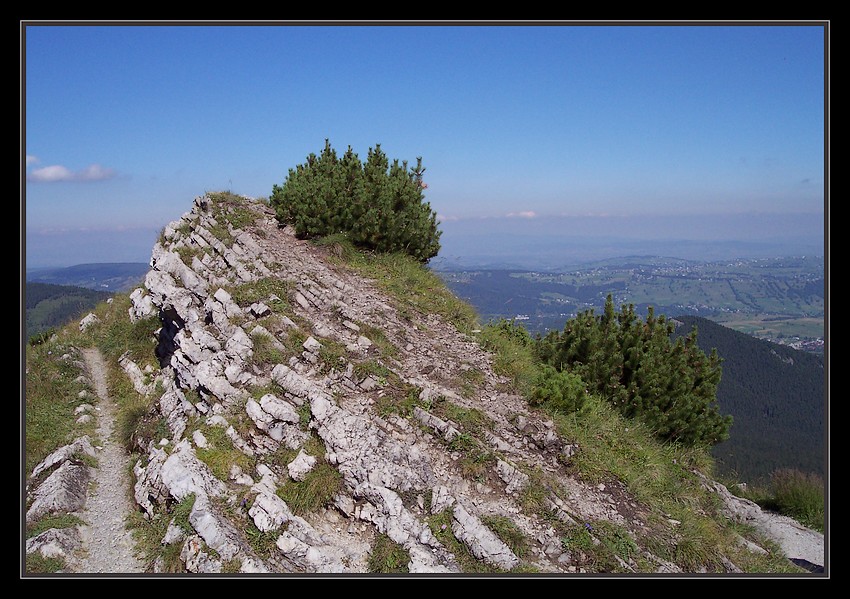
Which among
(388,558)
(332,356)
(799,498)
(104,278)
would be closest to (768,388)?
(799,498)

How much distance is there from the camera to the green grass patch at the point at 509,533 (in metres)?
8.20

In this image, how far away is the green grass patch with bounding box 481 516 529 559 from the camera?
26.9ft

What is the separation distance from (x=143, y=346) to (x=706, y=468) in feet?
60.4

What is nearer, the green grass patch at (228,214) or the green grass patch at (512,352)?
the green grass patch at (512,352)

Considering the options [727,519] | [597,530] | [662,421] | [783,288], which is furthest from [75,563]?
[783,288]

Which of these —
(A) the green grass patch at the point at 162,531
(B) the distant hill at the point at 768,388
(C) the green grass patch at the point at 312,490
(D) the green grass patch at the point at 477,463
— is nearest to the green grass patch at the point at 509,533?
(D) the green grass patch at the point at 477,463

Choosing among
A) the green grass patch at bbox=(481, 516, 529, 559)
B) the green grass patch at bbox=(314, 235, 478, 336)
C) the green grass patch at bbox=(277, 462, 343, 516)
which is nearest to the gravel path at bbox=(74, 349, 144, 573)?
the green grass patch at bbox=(277, 462, 343, 516)

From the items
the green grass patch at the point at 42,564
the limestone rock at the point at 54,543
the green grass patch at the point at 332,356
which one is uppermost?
the green grass patch at the point at 332,356

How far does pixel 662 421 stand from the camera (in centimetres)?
1400

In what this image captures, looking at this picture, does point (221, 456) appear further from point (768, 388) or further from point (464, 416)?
point (768, 388)

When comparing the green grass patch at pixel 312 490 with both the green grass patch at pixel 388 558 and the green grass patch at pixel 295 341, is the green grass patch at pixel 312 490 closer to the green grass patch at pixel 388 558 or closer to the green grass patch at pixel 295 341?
the green grass patch at pixel 388 558

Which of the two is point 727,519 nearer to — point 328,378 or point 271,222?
point 328,378

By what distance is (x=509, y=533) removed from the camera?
8352 mm

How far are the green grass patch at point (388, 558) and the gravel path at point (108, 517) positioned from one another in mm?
3900
